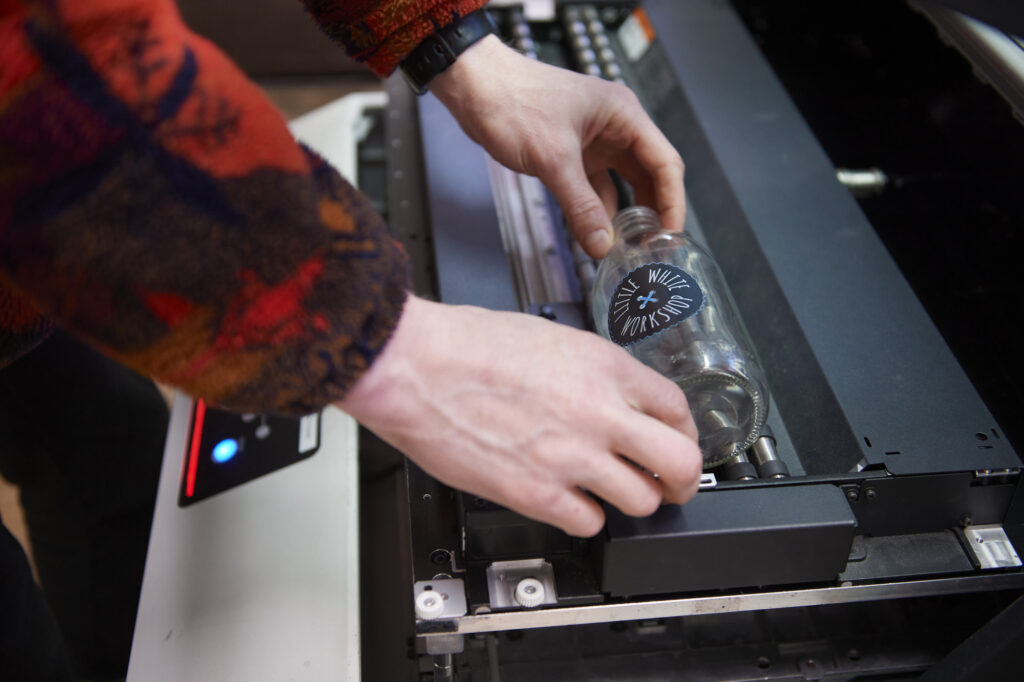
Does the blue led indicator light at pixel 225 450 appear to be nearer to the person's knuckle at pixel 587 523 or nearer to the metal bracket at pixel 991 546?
the person's knuckle at pixel 587 523

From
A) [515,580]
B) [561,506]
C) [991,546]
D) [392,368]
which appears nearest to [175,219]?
[392,368]

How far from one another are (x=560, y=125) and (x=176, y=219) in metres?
0.51

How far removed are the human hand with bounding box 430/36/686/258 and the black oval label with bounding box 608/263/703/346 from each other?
13 cm

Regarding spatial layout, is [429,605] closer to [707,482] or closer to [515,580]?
[515,580]

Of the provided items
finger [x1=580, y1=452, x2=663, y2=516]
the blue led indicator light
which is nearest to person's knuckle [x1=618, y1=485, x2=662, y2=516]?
finger [x1=580, y1=452, x2=663, y2=516]

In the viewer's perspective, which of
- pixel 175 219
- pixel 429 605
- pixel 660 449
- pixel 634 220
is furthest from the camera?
pixel 634 220

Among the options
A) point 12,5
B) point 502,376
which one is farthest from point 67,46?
point 502,376

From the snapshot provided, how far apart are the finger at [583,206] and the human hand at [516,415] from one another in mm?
323

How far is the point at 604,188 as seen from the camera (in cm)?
103

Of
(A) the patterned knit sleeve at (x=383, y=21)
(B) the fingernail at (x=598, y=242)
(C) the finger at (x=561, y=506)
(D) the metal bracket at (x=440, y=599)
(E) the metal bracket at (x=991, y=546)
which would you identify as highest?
(A) the patterned knit sleeve at (x=383, y=21)

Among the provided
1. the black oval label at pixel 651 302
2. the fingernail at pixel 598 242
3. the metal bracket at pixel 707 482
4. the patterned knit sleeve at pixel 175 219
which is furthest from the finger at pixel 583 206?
the patterned knit sleeve at pixel 175 219

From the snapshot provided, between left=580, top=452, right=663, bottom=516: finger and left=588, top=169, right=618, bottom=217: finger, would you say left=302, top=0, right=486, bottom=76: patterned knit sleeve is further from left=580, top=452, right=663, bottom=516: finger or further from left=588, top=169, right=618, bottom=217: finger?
left=580, top=452, right=663, bottom=516: finger

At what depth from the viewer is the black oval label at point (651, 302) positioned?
2.56ft

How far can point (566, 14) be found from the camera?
1348 millimetres
